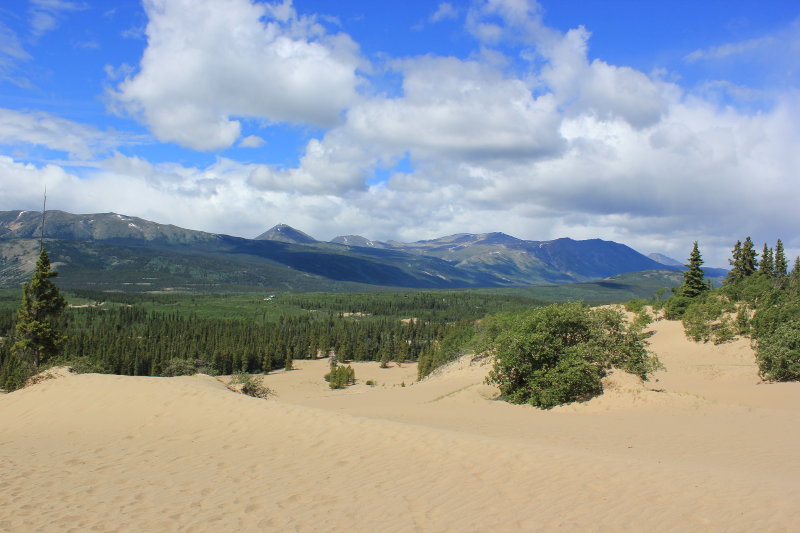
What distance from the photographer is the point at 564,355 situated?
21.7 meters

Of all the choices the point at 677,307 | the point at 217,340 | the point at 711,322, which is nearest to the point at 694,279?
the point at 677,307

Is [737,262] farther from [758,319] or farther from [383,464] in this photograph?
[383,464]

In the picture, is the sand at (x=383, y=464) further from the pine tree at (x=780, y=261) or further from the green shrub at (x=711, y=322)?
the pine tree at (x=780, y=261)

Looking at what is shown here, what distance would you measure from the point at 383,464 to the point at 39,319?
29.7 m

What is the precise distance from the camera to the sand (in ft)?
26.8

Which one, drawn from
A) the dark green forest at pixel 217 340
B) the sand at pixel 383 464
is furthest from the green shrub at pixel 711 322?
the dark green forest at pixel 217 340

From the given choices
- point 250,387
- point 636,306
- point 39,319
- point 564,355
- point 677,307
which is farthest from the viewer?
point 636,306

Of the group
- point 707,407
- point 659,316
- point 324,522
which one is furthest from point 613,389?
point 659,316

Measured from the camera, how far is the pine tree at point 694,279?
51562 millimetres

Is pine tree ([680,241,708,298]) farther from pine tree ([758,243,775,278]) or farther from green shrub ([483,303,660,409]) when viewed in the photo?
green shrub ([483,303,660,409])

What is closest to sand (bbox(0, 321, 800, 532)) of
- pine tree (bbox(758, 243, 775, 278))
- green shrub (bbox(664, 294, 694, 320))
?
green shrub (bbox(664, 294, 694, 320))

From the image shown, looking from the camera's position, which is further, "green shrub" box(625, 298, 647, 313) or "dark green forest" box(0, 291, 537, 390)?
"dark green forest" box(0, 291, 537, 390)

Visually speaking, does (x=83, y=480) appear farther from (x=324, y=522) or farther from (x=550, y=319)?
(x=550, y=319)

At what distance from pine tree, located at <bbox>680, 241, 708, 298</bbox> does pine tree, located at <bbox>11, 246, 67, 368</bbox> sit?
56.7m
